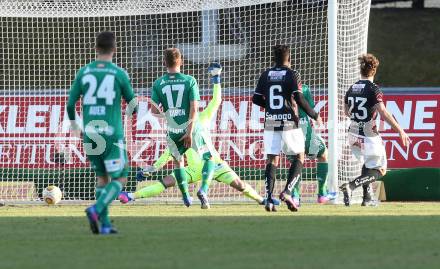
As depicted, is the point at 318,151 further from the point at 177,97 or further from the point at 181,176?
the point at 177,97

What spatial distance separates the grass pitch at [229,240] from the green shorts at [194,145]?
0.89m

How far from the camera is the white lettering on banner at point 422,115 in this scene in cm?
1820

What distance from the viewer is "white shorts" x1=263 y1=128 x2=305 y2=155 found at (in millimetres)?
13750

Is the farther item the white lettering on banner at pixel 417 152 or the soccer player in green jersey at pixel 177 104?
the white lettering on banner at pixel 417 152

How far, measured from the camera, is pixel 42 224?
1180 cm

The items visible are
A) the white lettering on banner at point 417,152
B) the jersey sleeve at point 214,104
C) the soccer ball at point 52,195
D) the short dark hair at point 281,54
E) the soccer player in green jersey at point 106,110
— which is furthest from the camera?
the white lettering on banner at point 417,152

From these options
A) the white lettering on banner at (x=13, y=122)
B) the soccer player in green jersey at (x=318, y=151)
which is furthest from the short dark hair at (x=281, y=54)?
the white lettering on banner at (x=13, y=122)

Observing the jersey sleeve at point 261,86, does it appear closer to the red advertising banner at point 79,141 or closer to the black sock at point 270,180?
the black sock at point 270,180

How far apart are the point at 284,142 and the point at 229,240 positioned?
4214mm

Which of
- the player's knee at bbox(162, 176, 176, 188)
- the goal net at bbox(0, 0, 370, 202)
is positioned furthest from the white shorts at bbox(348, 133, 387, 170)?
the player's knee at bbox(162, 176, 176, 188)

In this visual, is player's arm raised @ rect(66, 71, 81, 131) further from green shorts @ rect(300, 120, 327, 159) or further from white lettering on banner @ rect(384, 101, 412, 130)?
white lettering on banner @ rect(384, 101, 412, 130)

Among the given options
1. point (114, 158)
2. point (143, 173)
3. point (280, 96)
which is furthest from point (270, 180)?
point (114, 158)

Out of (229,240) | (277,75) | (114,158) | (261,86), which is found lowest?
(229,240)

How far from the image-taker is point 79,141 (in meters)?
17.7
